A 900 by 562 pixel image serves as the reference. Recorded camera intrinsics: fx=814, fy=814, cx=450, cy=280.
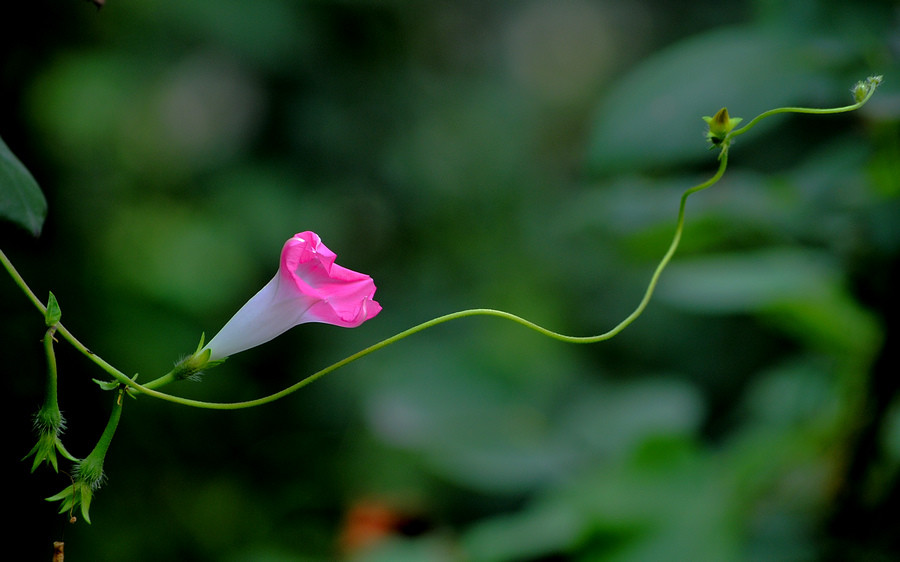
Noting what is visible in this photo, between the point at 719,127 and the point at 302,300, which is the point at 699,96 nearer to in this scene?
the point at 719,127

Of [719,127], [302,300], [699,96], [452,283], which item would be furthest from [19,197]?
[452,283]

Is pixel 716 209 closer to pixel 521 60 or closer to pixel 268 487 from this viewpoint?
pixel 268 487

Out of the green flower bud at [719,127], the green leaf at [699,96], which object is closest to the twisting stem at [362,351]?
the green flower bud at [719,127]

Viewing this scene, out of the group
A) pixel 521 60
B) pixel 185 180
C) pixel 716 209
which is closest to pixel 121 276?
pixel 185 180

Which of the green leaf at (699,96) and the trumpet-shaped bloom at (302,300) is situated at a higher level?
the green leaf at (699,96)

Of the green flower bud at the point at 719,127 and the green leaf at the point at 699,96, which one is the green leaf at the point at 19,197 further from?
the green leaf at the point at 699,96

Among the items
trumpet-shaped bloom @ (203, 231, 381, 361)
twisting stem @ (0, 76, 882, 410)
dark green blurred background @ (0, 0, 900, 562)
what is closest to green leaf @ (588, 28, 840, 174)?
dark green blurred background @ (0, 0, 900, 562)
